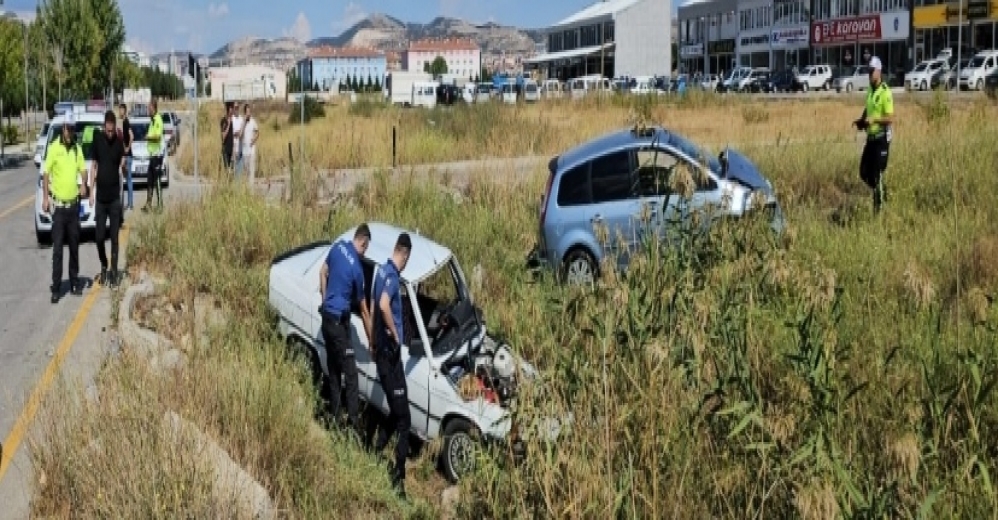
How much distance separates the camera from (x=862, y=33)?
7594cm

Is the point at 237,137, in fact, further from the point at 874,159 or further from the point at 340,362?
the point at 340,362

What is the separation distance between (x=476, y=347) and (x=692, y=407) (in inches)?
153

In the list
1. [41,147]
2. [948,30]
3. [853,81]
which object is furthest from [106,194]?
[948,30]

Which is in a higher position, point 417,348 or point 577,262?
point 577,262

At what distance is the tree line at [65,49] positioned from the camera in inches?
2244

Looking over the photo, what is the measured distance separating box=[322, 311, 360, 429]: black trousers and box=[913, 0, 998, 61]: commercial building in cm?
6041

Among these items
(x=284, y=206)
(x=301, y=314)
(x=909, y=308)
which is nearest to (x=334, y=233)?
(x=284, y=206)

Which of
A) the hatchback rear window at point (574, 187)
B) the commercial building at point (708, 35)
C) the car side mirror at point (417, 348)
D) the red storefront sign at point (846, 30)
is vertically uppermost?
the commercial building at point (708, 35)

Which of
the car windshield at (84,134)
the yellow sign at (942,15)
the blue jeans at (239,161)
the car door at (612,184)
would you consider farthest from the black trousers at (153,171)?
the yellow sign at (942,15)

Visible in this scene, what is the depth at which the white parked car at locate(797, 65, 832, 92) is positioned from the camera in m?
69.1

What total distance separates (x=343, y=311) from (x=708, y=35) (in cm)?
10038

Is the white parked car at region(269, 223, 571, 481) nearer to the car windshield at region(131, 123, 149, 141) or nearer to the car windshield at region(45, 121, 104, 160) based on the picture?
the car windshield at region(45, 121, 104, 160)

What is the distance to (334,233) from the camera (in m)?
14.2

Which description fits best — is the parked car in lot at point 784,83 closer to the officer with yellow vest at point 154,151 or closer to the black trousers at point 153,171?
the officer with yellow vest at point 154,151
